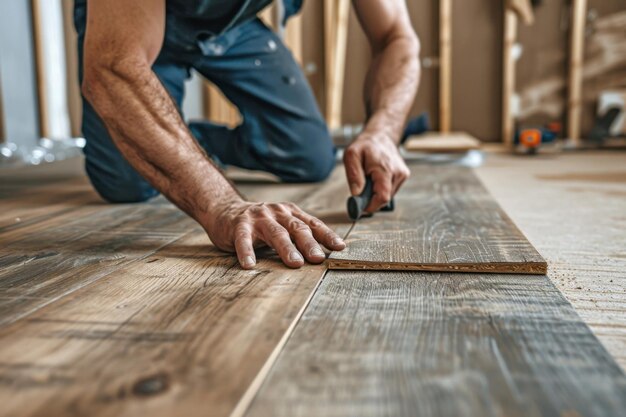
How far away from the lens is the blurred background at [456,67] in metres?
4.34

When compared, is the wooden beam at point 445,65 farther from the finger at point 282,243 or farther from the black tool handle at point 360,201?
the finger at point 282,243

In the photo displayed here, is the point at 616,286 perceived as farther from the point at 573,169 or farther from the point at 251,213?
the point at 573,169

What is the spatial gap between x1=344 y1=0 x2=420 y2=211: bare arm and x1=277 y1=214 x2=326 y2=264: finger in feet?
1.11

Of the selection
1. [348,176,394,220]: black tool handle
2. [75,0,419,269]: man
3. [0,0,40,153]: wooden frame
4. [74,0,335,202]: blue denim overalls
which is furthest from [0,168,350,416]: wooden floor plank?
[0,0,40,153]: wooden frame

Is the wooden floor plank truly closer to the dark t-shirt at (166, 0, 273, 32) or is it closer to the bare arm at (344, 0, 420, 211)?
the bare arm at (344, 0, 420, 211)

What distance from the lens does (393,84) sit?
6.07 ft

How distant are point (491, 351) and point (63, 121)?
4.69 m

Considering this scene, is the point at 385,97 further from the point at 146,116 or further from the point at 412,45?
the point at 146,116

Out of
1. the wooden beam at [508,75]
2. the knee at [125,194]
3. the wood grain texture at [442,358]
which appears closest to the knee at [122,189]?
the knee at [125,194]

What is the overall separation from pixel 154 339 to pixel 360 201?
2.55ft

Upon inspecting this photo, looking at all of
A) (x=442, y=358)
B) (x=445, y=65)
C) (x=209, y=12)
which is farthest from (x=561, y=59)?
(x=442, y=358)

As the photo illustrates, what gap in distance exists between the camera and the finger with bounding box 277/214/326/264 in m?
1.11

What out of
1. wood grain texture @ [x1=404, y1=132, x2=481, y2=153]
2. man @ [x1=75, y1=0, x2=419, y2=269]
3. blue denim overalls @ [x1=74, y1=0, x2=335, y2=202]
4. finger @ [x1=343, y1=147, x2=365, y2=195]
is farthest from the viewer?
wood grain texture @ [x1=404, y1=132, x2=481, y2=153]

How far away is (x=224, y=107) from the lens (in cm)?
508
